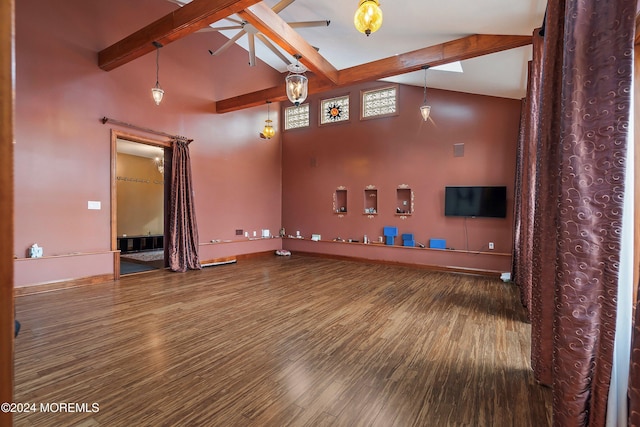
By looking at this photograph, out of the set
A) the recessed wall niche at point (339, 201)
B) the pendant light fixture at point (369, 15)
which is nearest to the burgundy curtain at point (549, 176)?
the pendant light fixture at point (369, 15)

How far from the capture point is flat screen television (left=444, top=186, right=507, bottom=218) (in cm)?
555

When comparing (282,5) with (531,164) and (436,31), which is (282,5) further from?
(531,164)

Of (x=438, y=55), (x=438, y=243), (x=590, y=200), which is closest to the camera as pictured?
(x=590, y=200)

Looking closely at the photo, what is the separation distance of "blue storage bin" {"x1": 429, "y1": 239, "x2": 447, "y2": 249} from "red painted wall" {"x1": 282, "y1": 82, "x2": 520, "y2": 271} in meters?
0.08

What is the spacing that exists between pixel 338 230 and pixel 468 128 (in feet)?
12.3

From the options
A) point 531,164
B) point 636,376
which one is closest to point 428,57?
point 531,164

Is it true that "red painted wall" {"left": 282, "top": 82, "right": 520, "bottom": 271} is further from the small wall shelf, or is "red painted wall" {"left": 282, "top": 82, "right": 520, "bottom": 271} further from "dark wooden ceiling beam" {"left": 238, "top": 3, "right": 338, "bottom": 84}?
"dark wooden ceiling beam" {"left": 238, "top": 3, "right": 338, "bottom": 84}

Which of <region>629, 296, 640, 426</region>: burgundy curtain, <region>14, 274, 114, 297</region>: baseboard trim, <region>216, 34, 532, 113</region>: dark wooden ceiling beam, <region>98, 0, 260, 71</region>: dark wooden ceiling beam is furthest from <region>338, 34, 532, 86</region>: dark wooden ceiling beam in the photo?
<region>14, 274, 114, 297</region>: baseboard trim

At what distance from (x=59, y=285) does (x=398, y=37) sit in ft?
20.7

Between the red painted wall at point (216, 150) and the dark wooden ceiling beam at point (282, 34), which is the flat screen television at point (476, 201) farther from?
the dark wooden ceiling beam at point (282, 34)

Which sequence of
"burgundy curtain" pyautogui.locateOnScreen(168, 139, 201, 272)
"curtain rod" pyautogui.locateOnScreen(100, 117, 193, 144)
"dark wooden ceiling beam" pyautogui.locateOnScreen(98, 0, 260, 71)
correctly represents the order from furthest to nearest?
"burgundy curtain" pyautogui.locateOnScreen(168, 139, 201, 272)
"curtain rod" pyautogui.locateOnScreen(100, 117, 193, 144)
"dark wooden ceiling beam" pyautogui.locateOnScreen(98, 0, 260, 71)

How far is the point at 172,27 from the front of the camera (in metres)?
3.68

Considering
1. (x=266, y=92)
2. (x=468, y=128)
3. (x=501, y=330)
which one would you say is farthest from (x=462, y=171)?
(x=266, y=92)

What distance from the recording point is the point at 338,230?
24.8 feet
